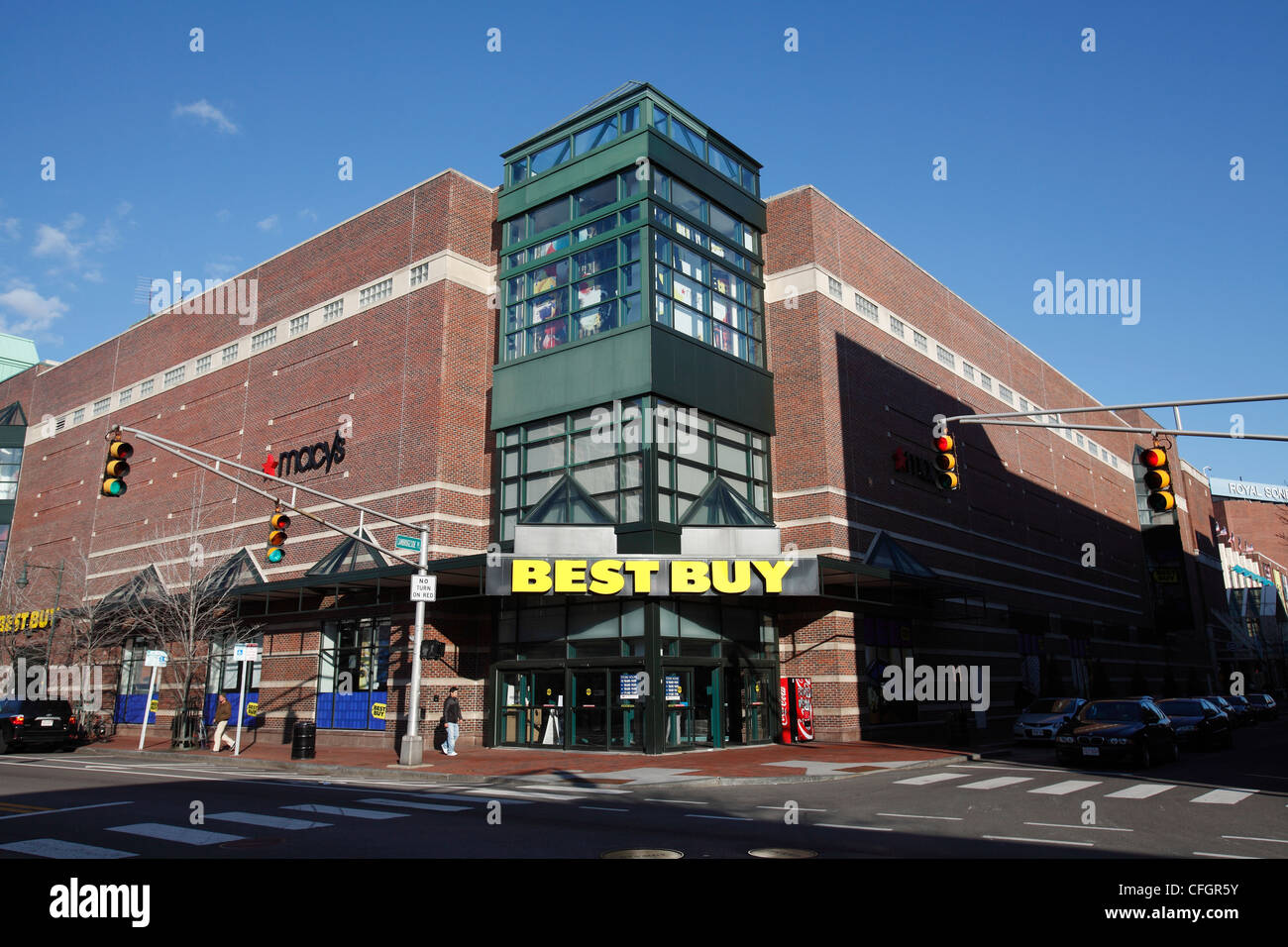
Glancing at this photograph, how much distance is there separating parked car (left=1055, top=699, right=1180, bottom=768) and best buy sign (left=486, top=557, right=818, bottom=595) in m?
7.59

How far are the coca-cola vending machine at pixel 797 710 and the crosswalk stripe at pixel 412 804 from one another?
16.3 meters

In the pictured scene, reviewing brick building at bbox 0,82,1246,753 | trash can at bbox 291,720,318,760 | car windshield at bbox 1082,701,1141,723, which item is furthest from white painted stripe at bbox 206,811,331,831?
car windshield at bbox 1082,701,1141,723

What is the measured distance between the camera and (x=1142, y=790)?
15.4 meters

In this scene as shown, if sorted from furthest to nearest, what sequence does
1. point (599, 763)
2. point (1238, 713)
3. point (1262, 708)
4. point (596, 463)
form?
point (1262, 708)
point (1238, 713)
point (596, 463)
point (599, 763)

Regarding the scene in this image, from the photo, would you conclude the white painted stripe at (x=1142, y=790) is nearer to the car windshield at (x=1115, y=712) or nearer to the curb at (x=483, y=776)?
the car windshield at (x=1115, y=712)

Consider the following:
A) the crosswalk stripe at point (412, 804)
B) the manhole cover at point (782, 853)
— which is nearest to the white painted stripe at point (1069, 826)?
the manhole cover at point (782, 853)

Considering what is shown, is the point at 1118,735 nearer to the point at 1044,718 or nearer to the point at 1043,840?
the point at 1044,718

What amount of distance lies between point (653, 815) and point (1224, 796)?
9.41 metres

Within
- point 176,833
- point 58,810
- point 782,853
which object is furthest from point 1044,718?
point 58,810

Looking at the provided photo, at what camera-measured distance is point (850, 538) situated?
29609 mm

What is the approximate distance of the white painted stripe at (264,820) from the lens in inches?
431

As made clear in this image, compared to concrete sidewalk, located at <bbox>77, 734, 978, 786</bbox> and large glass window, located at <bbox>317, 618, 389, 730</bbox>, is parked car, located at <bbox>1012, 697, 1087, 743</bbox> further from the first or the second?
large glass window, located at <bbox>317, 618, 389, 730</bbox>
